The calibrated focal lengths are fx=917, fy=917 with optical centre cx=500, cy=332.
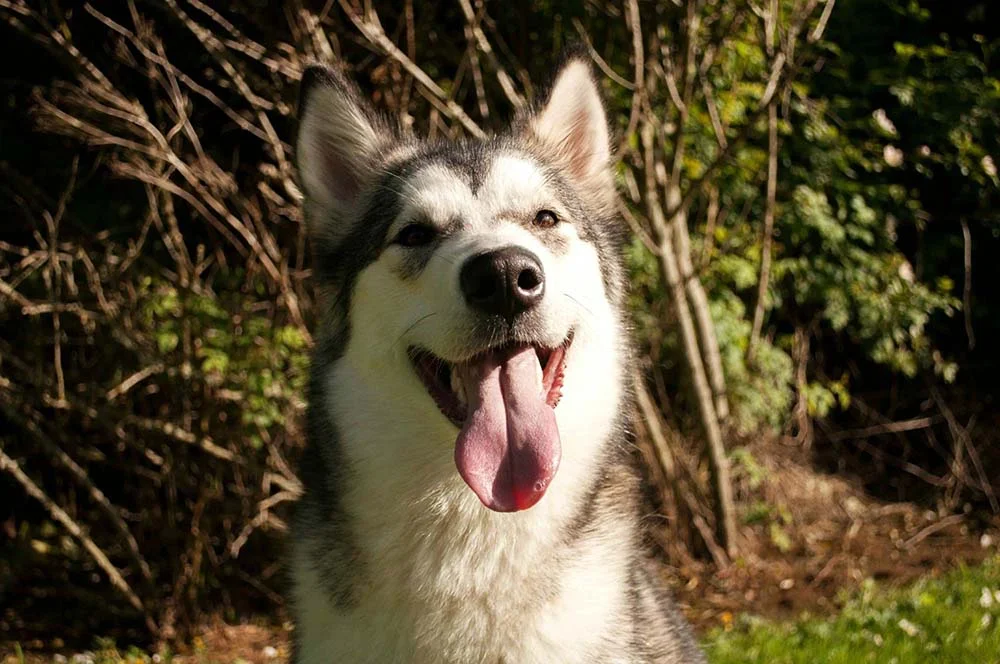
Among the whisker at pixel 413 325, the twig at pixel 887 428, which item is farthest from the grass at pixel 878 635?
the whisker at pixel 413 325

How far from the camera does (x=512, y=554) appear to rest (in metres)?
2.76

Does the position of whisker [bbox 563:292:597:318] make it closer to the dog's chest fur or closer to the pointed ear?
the dog's chest fur

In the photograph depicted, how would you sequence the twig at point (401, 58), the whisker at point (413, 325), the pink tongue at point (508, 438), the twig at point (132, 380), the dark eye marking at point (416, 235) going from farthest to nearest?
the twig at point (132, 380) < the twig at point (401, 58) < the dark eye marking at point (416, 235) < the whisker at point (413, 325) < the pink tongue at point (508, 438)

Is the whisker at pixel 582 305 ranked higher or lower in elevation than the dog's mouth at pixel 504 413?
higher

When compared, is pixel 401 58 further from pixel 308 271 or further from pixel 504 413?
pixel 504 413

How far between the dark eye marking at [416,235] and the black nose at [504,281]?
370mm

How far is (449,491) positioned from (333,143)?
4.96ft

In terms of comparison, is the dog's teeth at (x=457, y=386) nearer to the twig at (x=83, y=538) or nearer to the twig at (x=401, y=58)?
the twig at (x=401, y=58)

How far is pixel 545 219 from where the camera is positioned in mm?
3119

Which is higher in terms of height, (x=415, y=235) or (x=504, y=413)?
(x=415, y=235)

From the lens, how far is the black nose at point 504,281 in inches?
105

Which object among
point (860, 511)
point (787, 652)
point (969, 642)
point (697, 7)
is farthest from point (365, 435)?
point (860, 511)

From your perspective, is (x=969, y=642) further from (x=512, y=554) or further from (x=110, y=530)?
(x=110, y=530)

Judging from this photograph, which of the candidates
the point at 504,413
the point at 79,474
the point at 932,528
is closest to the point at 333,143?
the point at 504,413
